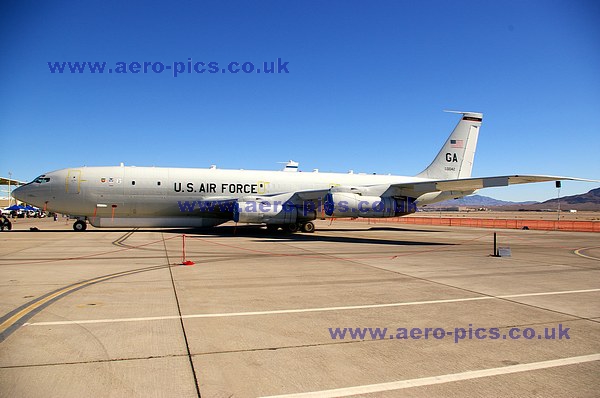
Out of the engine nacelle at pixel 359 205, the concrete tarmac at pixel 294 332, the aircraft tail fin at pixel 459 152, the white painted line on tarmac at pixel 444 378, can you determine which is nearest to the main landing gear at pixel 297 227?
the engine nacelle at pixel 359 205

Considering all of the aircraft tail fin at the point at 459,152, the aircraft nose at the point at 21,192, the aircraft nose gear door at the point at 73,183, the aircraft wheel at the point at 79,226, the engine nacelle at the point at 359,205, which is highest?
the aircraft tail fin at the point at 459,152

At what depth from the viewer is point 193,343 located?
5098mm

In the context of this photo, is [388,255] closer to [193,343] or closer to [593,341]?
[593,341]

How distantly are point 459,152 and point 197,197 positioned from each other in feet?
63.5

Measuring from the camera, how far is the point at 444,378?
164 inches

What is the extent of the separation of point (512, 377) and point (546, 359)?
84cm

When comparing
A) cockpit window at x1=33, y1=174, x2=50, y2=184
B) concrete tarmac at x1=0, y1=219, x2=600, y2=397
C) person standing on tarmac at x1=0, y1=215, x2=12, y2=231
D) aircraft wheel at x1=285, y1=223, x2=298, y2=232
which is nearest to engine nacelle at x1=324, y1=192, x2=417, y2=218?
aircraft wheel at x1=285, y1=223, x2=298, y2=232

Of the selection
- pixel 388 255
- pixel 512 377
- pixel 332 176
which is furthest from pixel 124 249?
pixel 332 176

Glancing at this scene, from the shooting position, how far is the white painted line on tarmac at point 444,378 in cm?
378

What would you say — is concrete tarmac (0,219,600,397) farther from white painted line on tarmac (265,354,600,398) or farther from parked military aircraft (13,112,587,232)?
parked military aircraft (13,112,587,232)

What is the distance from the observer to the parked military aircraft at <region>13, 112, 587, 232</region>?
23.1 m

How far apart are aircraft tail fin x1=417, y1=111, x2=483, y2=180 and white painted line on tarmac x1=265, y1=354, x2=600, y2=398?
26626 millimetres

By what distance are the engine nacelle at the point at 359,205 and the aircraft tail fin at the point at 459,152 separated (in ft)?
28.7

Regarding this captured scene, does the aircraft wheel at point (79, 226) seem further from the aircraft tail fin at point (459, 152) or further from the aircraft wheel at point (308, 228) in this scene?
the aircraft tail fin at point (459, 152)
